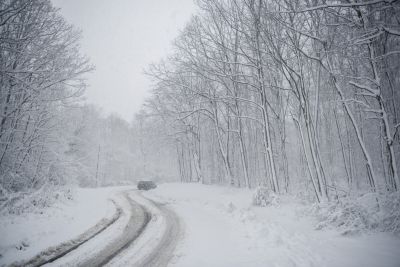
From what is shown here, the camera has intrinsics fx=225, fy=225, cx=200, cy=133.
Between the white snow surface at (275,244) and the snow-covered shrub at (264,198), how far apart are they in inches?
31.3

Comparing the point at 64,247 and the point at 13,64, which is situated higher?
the point at 13,64

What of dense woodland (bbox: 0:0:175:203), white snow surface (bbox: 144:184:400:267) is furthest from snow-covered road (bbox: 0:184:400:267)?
dense woodland (bbox: 0:0:175:203)

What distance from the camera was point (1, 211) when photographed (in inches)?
375

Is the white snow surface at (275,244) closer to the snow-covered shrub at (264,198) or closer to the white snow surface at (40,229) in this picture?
the snow-covered shrub at (264,198)

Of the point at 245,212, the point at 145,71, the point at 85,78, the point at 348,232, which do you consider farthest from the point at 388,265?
the point at 145,71

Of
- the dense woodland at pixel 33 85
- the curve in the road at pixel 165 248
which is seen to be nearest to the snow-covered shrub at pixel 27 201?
the dense woodland at pixel 33 85

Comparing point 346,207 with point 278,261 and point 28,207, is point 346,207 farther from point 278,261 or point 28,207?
point 28,207

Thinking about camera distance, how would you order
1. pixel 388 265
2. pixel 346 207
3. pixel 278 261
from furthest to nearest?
1. pixel 346 207
2. pixel 278 261
3. pixel 388 265

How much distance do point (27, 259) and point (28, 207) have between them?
5.26m

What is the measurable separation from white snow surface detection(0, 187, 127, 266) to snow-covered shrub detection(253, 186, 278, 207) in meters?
7.92

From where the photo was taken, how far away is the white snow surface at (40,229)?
727cm

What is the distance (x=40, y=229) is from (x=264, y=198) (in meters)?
10.3

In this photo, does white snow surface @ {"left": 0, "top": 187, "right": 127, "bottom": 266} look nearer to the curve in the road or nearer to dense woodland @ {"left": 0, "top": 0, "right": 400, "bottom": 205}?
dense woodland @ {"left": 0, "top": 0, "right": 400, "bottom": 205}

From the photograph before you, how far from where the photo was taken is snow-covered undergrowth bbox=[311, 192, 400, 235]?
20.8ft
